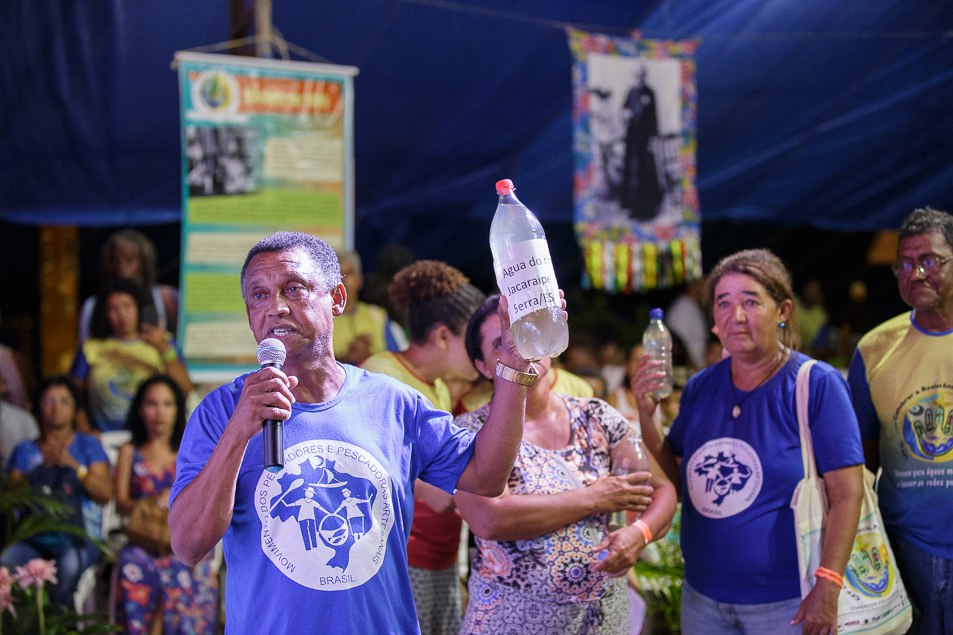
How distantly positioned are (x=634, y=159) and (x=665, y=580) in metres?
2.78

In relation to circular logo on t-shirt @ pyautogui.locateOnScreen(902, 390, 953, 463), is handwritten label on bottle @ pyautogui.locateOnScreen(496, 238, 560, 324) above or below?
above

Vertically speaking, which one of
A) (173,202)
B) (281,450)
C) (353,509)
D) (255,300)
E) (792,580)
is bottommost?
(792,580)

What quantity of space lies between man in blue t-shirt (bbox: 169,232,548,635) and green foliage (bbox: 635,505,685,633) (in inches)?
108

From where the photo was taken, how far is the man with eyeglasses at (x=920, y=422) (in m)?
3.50

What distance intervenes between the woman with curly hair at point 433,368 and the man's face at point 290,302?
1455 mm

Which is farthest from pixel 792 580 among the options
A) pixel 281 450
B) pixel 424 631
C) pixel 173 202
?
pixel 173 202

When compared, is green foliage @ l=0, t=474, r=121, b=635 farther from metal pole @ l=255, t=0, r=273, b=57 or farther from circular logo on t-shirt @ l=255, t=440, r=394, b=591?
circular logo on t-shirt @ l=255, t=440, r=394, b=591

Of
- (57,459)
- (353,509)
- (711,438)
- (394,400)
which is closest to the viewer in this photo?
(353,509)

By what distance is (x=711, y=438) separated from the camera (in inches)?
134

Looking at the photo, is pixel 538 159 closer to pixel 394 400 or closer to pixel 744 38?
pixel 744 38

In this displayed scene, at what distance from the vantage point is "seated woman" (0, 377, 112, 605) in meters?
5.49

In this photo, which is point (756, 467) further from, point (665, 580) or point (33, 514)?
point (33, 514)

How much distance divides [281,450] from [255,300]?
46 centimetres

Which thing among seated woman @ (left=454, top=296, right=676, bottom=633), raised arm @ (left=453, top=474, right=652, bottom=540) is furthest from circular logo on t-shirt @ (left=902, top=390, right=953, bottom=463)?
raised arm @ (left=453, top=474, right=652, bottom=540)
